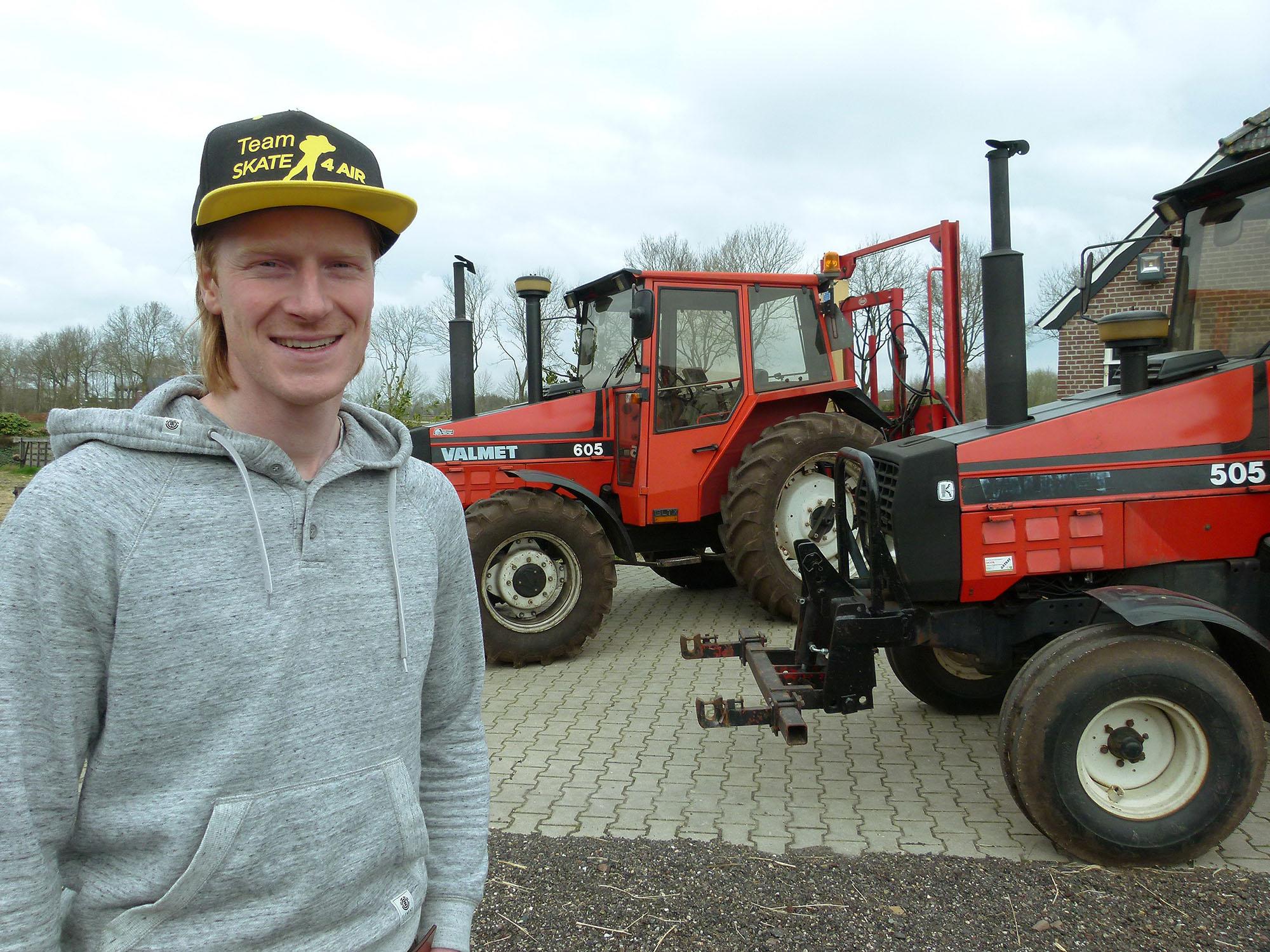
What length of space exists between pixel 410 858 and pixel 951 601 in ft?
10.9

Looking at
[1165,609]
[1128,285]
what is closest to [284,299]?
[1165,609]

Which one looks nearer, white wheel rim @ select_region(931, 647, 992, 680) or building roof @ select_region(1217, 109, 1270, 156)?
white wheel rim @ select_region(931, 647, 992, 680)

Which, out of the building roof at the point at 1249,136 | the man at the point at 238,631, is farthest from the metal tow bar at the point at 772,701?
the building roof at the point at 1249,136

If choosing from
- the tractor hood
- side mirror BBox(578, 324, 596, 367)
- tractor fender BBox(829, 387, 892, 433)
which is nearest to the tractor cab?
tractor fender BBox(829, 387, 892, 433)

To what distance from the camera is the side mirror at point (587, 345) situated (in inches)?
309

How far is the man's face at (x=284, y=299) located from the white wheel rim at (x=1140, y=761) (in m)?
3.24

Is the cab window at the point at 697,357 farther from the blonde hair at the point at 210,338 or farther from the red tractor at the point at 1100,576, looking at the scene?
the blonde hair at the point at 210,338

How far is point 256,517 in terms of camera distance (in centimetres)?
125

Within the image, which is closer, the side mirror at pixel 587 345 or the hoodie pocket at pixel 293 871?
the hoodie pocket at pixel 293 871

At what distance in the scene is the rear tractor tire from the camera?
5.29m

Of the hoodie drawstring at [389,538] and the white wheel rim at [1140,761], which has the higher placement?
the hoodie drawstring at [389,538]

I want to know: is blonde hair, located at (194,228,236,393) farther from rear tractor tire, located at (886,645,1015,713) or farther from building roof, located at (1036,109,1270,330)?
rear tractor tire, located at (886,645,1015,713)

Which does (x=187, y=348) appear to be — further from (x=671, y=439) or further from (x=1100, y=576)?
(x=671, y=439)

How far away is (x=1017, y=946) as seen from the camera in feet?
9.77
